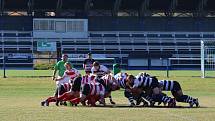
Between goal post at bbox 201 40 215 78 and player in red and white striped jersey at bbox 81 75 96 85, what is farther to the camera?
goal post at bbox 201 40 215 78

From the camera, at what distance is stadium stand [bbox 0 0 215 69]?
61.6 metres

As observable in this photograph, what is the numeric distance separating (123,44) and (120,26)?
1.85 m

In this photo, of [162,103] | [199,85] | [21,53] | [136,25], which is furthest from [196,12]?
[162,103]

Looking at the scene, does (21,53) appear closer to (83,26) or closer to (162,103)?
(83,26)

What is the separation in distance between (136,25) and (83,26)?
17.9 ft

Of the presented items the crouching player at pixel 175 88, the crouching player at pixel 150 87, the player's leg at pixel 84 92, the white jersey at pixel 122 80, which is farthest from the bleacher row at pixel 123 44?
the crouching player at pixel 150 87

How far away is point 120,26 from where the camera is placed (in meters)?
63.2

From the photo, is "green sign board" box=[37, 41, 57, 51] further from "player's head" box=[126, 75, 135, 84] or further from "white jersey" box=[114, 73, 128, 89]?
"player's head" box=[126, 75, 135, 84]

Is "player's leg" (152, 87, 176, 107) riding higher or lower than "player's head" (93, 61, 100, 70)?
lower

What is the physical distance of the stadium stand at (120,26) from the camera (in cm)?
6159

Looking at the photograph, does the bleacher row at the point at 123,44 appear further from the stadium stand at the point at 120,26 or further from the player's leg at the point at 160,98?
the player's leg at the point at 160,98

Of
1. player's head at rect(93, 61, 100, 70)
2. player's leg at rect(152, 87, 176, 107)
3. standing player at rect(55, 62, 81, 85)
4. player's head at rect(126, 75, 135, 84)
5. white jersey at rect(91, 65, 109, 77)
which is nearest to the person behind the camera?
player's leg at rect(152, 87, 176, 107)

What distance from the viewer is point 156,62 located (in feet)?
194

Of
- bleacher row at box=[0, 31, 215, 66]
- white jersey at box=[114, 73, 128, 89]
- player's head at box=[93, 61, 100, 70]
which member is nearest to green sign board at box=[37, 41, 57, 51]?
bleacher row at box=[0, 31, 215, 66]
